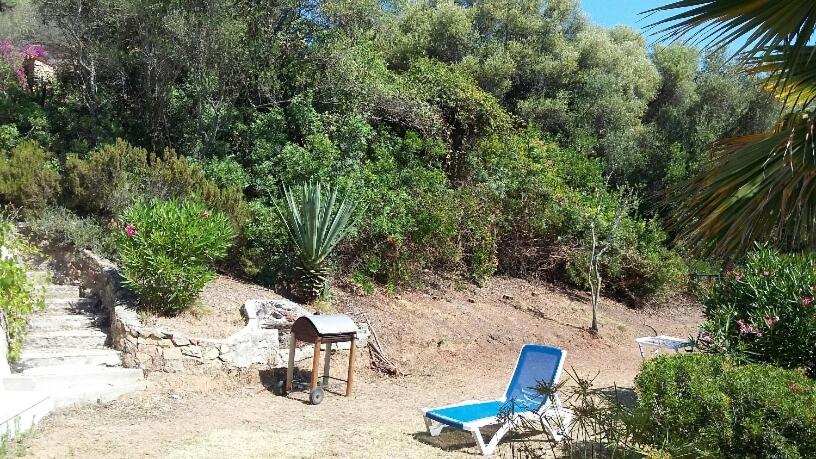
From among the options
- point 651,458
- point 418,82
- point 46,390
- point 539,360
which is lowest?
point 46,390

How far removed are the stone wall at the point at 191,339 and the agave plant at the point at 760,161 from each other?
17.9ft

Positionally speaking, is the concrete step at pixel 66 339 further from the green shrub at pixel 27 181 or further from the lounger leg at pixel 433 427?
the lounger leg at pixel 433 427

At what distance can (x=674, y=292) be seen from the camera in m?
16.2

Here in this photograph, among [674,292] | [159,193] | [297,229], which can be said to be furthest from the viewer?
[674,292]

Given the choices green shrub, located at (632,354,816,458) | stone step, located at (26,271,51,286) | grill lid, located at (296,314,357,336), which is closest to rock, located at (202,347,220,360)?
grill lid, located at (296,314,357,336)

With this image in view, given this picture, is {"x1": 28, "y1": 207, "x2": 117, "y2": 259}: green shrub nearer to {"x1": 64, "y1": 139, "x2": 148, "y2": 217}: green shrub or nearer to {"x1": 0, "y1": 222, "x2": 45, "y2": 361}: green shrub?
{"x1": 64, "y1": 139, "x2": 148, "y2": 217}: green shrub

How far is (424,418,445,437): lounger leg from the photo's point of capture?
684 cm

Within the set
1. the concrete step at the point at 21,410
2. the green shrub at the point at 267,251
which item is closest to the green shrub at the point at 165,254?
the concrete step at the point at 21,410

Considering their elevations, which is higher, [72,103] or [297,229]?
[72,103]

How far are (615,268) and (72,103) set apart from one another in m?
10.7

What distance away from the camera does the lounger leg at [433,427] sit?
6.84m

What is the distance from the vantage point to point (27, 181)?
1082 cm

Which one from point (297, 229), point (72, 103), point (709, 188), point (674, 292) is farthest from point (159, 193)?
point (674, 292)

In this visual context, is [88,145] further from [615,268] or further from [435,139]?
[615,268]
